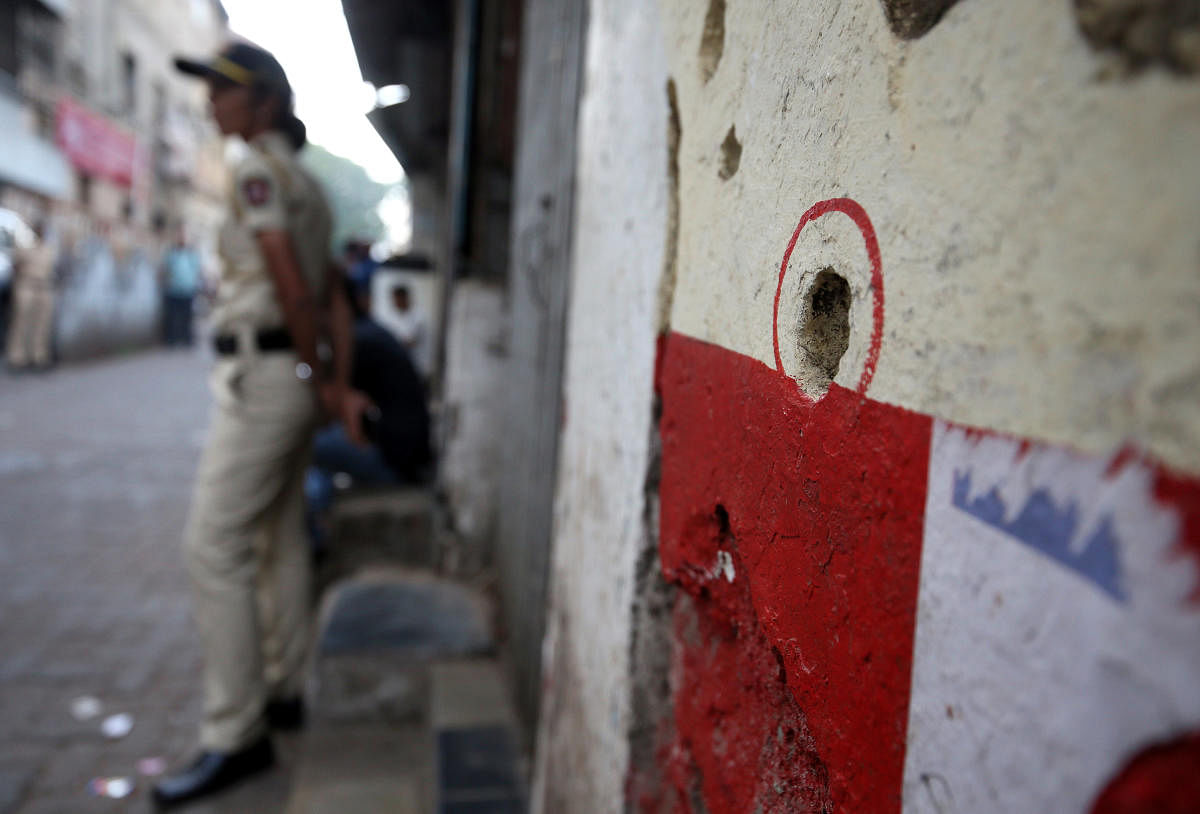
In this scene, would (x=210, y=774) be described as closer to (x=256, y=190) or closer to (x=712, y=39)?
(x=256, y=190)

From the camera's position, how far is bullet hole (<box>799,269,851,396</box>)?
2.32 ft

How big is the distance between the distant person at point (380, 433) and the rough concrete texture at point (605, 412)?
2.42 m

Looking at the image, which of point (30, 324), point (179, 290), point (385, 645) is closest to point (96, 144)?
point (179, 290)

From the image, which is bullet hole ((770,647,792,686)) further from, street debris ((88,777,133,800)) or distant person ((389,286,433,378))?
distant person ((389,286,433,378))

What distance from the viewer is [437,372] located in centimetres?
631

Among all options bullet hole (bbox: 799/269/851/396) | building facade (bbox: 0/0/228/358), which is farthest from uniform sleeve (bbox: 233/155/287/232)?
building facade (bbox: 0/0/228/358)

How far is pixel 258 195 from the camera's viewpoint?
98.5 inches

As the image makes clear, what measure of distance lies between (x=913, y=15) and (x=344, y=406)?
96.6 inches

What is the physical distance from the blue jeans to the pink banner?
13.1 m

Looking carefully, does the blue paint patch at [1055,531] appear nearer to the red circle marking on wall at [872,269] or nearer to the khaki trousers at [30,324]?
the red circle marking on wall at [872,269]

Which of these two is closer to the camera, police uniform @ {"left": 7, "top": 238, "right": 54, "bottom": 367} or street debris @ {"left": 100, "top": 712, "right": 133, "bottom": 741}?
street debris @ {"left": 100, "top": 712, "right": 133, "bottom": 741}

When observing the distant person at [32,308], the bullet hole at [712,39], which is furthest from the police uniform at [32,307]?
the bullet hole at [712,39]

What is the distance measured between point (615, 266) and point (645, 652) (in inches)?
24.7

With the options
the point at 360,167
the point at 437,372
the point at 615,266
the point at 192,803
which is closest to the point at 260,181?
the point at 615,266
